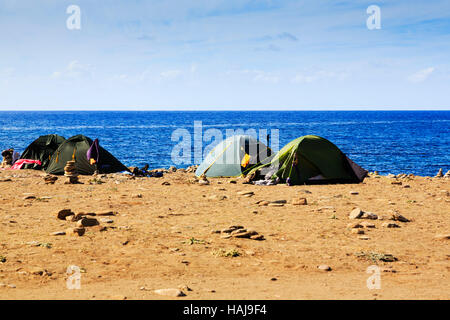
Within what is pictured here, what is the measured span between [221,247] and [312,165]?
1135cm

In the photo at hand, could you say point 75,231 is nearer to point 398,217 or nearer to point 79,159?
point 398,217

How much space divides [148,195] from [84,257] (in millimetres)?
8002

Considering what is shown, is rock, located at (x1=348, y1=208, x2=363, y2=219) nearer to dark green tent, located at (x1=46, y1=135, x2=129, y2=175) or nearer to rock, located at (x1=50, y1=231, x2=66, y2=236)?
rock, located at (x1=50, y1=231, x2=66, y2=236)

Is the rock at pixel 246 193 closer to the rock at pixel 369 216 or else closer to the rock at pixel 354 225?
the rock at pixel 369 216

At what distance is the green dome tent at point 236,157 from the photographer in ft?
77.3

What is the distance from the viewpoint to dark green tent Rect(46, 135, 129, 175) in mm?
24375

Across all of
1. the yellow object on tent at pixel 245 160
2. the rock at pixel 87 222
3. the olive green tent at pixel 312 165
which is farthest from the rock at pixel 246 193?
the rock at pixel 87 222

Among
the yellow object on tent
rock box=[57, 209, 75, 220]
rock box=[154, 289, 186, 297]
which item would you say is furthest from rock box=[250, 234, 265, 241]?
the yellow object on tent

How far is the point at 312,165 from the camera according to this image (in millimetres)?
21297

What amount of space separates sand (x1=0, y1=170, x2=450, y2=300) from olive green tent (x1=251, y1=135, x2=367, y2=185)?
108 inches

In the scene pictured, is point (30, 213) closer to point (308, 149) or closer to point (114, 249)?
point (114, 249)

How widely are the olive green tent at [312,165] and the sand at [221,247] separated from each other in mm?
2733
